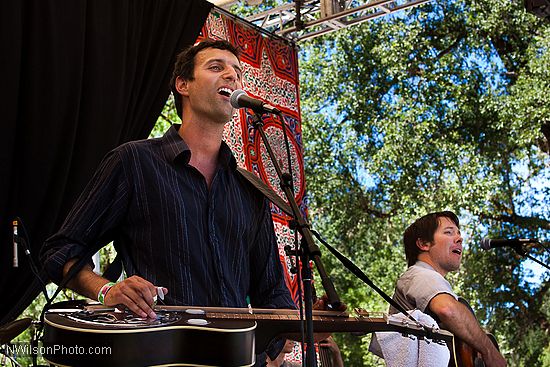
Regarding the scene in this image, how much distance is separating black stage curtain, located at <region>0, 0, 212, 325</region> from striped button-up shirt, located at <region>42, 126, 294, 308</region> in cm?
205

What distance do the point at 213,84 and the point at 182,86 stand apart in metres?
0.17

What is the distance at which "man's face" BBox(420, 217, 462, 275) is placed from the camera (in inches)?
176

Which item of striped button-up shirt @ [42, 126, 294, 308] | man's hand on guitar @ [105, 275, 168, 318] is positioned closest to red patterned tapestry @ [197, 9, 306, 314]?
striped button-up shirt @ [42, 126, 294, 308]

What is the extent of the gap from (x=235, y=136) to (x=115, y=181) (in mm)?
3089

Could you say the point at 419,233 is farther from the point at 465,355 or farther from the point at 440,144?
the point at 440,144

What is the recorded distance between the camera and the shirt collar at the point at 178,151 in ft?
7.93

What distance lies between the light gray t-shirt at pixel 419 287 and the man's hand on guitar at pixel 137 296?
2.48 meters

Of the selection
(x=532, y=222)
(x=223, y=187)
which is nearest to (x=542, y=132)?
(x=532, y=222)

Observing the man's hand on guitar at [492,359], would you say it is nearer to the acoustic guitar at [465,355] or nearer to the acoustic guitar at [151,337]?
the acoustic guitar at [465,355]

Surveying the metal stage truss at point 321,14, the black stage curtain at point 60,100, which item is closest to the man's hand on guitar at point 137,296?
the black stage curtain at point 60,100

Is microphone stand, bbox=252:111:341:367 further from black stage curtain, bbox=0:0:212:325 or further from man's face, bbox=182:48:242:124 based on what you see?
black stage curtain, bbox=0:0:212:325

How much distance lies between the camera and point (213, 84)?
2.58m

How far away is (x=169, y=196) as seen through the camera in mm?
2330

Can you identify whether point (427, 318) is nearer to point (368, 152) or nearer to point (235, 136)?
point (235, 136)
